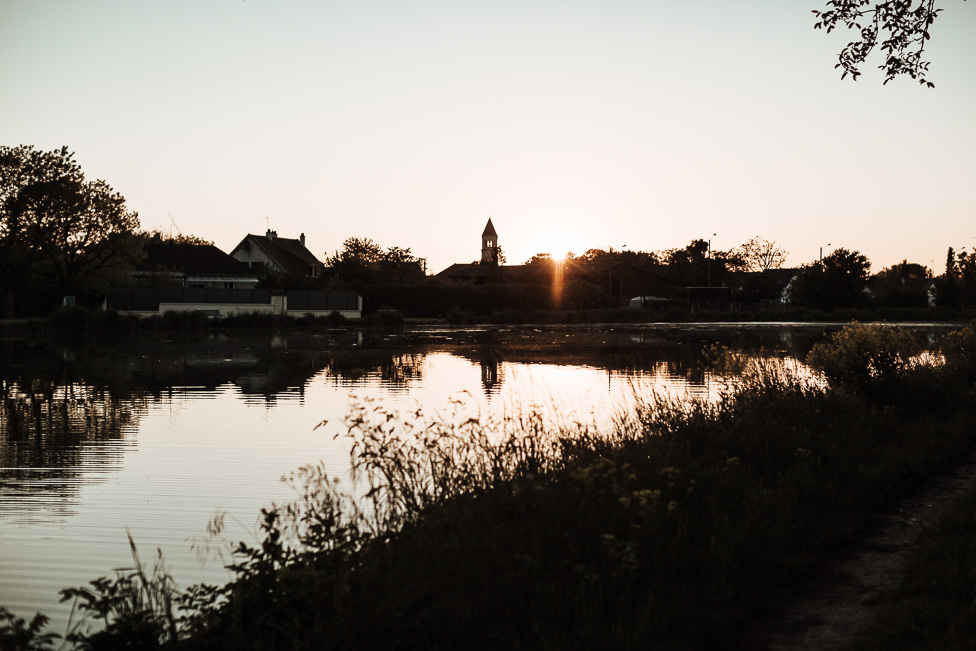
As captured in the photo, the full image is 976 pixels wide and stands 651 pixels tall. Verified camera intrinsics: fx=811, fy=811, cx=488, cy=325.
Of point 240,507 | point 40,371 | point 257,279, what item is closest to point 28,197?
point 257,279

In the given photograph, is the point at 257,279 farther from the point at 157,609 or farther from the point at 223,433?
the point at 157,609

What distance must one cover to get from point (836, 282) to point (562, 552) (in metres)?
76.3

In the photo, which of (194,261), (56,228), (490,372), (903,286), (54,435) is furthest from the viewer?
(903,286)

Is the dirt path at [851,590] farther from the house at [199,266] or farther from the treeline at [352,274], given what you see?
the house at [199,266]

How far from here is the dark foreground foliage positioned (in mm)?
4961

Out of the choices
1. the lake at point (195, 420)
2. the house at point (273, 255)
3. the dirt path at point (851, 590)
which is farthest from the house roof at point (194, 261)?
the dirt path at point (851, 590)

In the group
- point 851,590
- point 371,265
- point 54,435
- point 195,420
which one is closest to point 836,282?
point 371,265

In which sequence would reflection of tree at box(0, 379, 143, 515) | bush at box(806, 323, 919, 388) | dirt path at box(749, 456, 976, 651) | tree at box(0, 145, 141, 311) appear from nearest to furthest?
dirt path at box(749, 456, 976, 651) → reflection of tree at box(0, 379, 143, 515) → bush at box(806, 323, 919, 388) → tree at box(0, 145, 141, 311)

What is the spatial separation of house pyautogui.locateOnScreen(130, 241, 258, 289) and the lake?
43.0 meters

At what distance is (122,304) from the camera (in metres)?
56.0

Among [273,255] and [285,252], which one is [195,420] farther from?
[285,252]

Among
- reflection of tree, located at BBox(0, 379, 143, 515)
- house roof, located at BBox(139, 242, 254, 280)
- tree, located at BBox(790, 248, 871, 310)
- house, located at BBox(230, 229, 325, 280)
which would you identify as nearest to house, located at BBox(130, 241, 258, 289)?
house roof, located at BBox(139, 242, 254, 280)

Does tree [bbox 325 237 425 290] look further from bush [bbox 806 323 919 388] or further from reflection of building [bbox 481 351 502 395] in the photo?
bush [bbox 806 323 919 388]

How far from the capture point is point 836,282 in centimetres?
7494
